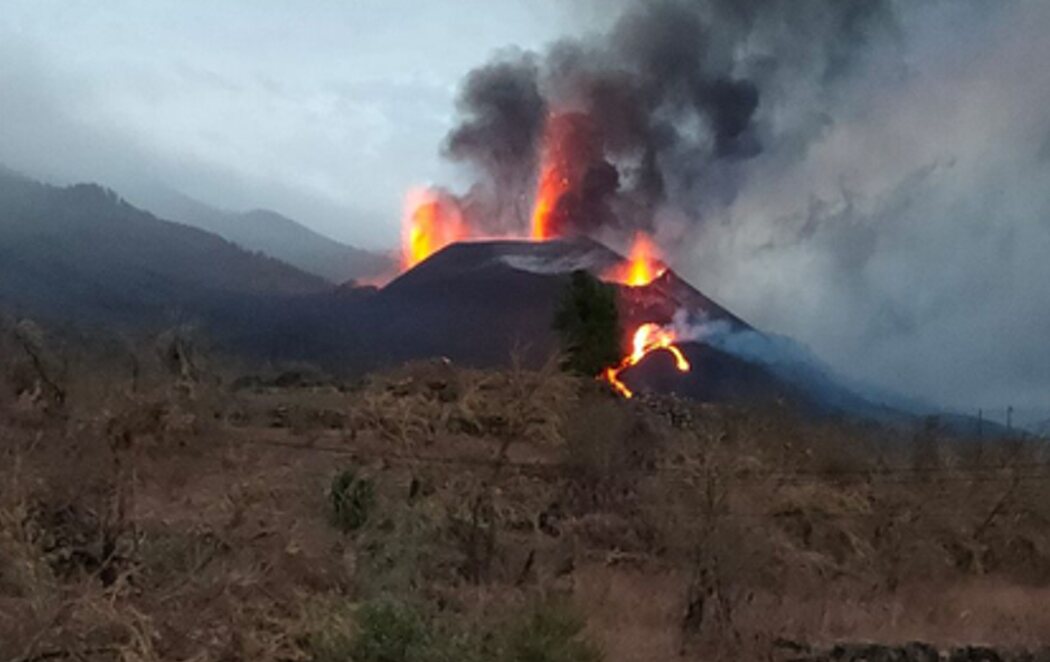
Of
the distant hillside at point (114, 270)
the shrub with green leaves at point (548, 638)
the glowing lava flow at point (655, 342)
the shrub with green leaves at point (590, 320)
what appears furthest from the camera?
the distant hillside at point (114, 270)

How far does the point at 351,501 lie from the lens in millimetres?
30266

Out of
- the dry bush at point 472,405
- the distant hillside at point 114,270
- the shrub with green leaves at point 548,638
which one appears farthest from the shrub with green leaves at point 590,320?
the distant hillside at point 114,270

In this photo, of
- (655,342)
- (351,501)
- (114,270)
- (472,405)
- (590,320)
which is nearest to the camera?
(351,501)

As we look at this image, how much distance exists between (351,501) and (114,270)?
13462cm

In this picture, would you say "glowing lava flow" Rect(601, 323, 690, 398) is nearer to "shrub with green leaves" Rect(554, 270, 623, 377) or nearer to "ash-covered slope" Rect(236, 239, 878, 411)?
"ash-covered slope" Rect(236, 239, 878, 411)

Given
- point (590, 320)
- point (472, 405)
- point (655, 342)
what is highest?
point (655, 342)

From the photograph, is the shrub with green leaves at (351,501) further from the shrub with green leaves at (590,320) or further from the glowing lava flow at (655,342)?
the glowing lava flow at (655,342)

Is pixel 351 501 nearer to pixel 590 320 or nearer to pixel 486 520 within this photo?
pixel 486 520

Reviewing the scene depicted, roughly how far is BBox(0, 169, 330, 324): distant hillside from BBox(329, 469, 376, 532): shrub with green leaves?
274 ft

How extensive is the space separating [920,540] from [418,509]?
15094mm

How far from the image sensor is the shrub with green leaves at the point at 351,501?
29739mm

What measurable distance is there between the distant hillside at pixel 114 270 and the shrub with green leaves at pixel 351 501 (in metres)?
83.6

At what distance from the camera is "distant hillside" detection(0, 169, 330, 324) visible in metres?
131

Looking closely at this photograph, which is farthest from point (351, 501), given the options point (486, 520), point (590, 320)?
point (590, 320)
